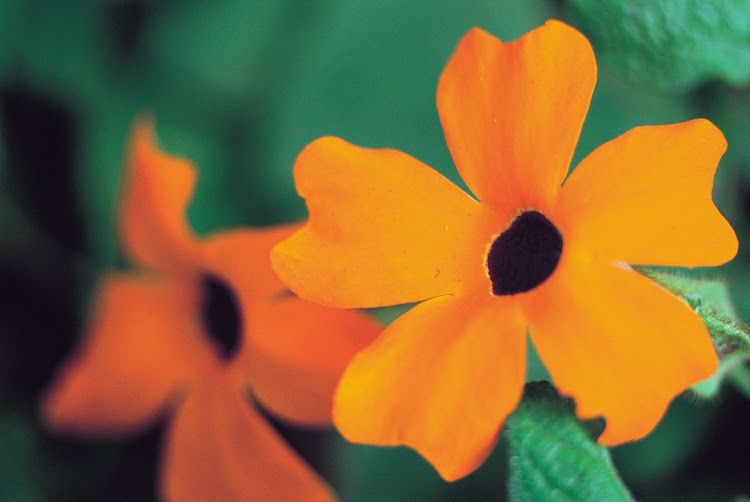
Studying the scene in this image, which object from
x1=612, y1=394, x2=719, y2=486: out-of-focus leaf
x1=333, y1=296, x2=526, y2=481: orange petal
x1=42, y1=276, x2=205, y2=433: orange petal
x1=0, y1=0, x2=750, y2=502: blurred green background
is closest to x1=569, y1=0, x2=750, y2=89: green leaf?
x1=0, y1=0, x2=750, y2=502: blurred green background

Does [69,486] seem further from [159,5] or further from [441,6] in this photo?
[441,6]

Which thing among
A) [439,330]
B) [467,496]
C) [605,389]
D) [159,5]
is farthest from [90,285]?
→ [605,389]

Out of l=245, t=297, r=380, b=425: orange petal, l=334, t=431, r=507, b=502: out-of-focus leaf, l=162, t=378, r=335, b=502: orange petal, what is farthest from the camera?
l=334, t=431, r=507, b=502: out-of-focus leaf

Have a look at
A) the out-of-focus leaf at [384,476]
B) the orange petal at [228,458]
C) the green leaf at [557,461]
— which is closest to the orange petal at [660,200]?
the green leaf at [557,461]

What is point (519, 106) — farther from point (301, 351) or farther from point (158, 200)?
point (158, 200)

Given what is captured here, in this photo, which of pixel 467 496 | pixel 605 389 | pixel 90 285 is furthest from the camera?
pixel 90 285

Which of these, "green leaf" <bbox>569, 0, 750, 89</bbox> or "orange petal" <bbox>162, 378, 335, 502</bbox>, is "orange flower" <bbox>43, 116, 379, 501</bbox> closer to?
"orange petal" <bbox>162, 378, 335, 502</bbox>

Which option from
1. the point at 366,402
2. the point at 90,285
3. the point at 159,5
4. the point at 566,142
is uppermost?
the point at 566,142
